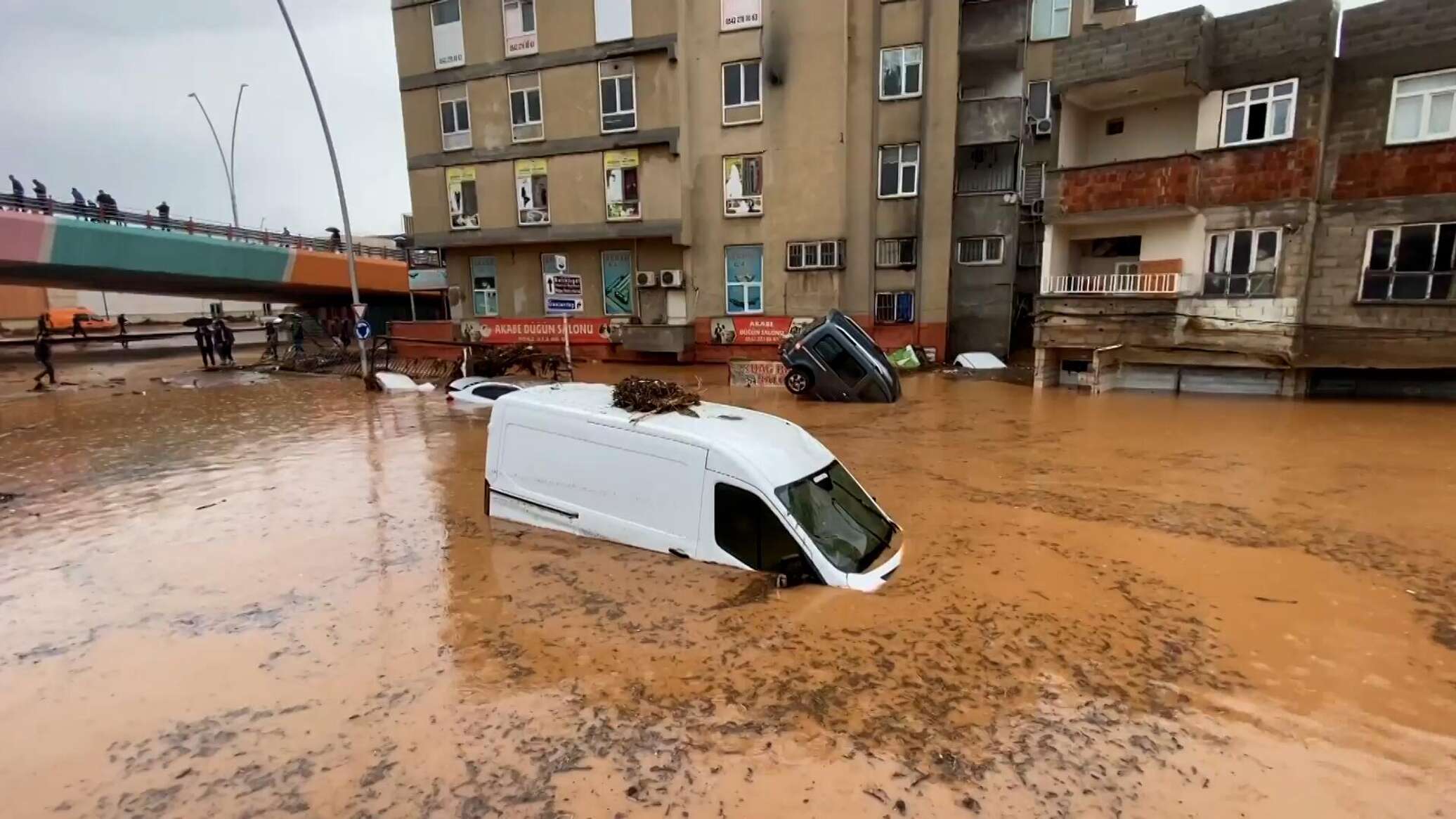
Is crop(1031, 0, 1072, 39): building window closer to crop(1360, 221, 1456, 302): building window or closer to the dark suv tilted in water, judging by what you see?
crop(1360, 221, 1456, 302): building window

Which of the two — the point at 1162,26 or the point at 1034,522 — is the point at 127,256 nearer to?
the point at 1034,522

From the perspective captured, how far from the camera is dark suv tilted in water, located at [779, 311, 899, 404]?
1602 cm

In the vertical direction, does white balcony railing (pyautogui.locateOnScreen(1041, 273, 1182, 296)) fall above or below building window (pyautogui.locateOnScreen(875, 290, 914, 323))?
above

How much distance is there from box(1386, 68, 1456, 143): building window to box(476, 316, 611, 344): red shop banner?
21.8 meters

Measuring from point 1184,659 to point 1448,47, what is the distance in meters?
16.8

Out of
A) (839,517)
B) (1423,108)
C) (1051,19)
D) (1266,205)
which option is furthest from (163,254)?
(1423,108)

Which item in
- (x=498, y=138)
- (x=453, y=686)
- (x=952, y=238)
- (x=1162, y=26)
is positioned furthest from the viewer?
(x=498, y=138)

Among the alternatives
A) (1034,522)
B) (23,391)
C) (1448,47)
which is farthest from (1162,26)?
(23,391)

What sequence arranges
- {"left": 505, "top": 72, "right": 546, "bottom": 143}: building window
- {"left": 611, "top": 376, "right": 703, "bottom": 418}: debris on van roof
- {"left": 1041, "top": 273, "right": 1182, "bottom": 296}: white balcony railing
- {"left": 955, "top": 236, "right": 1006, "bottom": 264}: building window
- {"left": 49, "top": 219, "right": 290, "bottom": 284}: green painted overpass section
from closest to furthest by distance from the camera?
{"left": 611, "top": 376, "right": 703, "bottom": 418}: debris on van roof
{"left": 1041, "top": 273, "right": 1182, "bottom": 296}: white balcony railing
{"left": 955, "top": 236, "right": 1006, "bottom": 264}: building window
{"left": 49, "top": 219, "right": 290, "bottom": 284}: green painted overpass section
{"left": 505, "top": 72, "right": 546, "bottom": 143}: building window

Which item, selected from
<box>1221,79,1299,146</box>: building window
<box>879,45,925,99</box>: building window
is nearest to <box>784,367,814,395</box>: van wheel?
<box>1221,79,1299,146</box>: building window

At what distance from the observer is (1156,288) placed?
54.3ft

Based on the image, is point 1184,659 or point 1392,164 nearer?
point 1184,659

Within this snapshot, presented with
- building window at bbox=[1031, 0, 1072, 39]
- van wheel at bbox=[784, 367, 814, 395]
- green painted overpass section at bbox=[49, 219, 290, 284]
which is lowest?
van wheel at bbox=[784, 367, 814, 395]

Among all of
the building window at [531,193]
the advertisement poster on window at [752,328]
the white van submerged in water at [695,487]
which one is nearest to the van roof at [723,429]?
Result: the white van submerged in water at [695,487]
